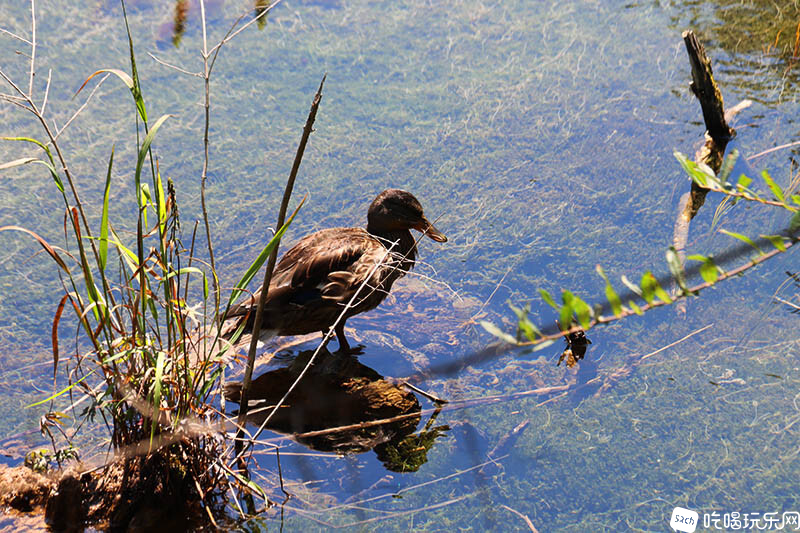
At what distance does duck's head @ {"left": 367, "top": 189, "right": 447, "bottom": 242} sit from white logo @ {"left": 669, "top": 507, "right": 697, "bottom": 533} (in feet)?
5.26

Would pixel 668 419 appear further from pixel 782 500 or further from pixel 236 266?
pixel 236 266

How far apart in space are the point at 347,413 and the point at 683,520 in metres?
1.24

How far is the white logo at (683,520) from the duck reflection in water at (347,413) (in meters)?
0.83

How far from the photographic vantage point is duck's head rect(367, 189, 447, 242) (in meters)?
3.77

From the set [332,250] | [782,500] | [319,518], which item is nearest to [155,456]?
[319,518]

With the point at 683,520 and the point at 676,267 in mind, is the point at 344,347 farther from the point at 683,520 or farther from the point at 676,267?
the point at 676,267

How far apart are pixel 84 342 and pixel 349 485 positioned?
4.48ft

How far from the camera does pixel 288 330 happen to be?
3461mm

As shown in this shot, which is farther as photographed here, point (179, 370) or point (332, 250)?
point (332, 250)

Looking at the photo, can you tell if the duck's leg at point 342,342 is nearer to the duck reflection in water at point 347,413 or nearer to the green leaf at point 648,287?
the duck reflection in water at point 347,413

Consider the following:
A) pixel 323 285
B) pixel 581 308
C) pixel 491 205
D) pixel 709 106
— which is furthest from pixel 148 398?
pixel 709 106

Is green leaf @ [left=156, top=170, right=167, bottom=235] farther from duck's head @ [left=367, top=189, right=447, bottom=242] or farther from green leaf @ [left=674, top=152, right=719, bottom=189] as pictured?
green leaf @ [left=674, top=152, right=719, bottom=189]

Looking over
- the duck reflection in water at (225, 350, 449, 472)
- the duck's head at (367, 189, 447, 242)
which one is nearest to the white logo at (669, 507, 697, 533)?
the duck reflection in water at (225, 350, 449, 472)

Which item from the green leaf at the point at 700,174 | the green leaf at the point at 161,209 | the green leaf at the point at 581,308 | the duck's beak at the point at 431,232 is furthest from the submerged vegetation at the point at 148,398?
the duck's beak at the point at 431,232
